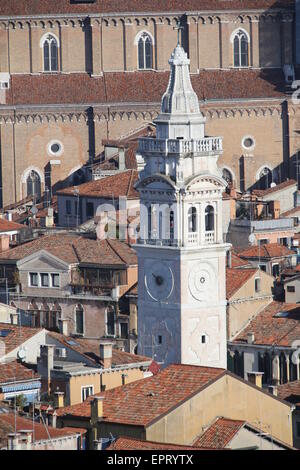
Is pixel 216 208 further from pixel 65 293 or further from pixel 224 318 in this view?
pixel 65 293

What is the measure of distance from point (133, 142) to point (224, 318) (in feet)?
95.2

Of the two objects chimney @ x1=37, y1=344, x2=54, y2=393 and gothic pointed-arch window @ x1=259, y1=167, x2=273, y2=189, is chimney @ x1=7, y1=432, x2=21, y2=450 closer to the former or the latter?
chimney @ x1=37, y1=344, x2=54, y2=393

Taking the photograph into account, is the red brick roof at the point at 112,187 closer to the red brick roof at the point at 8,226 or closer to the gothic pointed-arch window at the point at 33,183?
the red brick roof at the point at 8,226

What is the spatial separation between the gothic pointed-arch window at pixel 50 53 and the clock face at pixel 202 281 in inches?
1417

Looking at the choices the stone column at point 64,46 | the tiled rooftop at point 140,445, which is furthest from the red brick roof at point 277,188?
the tiled rooftop at point 140,445

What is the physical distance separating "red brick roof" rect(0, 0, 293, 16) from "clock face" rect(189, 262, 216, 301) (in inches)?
1427

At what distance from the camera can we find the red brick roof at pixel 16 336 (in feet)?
Result: 161

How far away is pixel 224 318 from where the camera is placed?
50.3 m

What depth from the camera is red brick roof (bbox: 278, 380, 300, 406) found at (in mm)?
45250

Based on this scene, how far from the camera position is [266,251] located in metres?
64.2

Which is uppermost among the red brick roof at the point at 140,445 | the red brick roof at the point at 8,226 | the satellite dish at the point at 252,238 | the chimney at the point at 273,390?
the red brick roof at the point at 8,226

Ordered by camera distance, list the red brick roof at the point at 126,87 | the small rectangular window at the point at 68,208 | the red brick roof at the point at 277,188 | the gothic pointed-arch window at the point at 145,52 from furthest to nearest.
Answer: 1. the gothic pointed-arch window at the point at 145,52
2. the red brick roof at the point at 126,87
3. the red brick roof at the point at 277,188
4. the small rectangular window at the point at 68,208

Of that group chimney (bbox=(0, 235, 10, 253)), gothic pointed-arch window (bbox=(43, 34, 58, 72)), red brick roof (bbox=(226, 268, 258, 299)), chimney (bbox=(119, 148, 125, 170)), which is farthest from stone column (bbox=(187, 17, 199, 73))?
red brick roof (bbox=(226, 268, 258, 299))

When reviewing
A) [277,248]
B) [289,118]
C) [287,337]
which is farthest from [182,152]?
[289,118]
